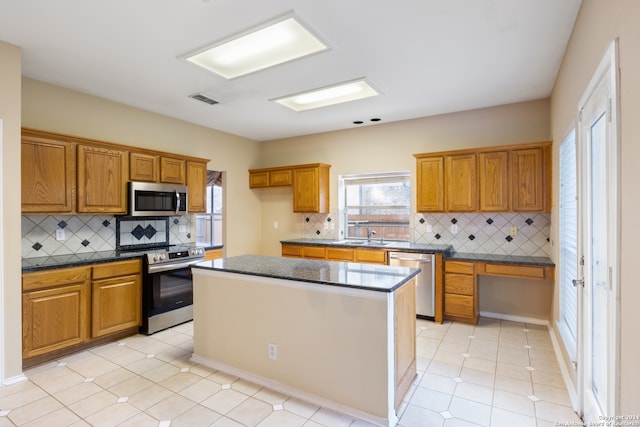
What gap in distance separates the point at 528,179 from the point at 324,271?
9.20 ft

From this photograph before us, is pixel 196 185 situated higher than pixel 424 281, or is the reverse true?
pixel 196 185

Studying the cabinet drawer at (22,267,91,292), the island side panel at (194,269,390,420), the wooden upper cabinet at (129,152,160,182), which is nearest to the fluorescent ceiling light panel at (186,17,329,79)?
the wooden upper cabinet at (129,152,160,182)

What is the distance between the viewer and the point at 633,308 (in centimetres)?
119

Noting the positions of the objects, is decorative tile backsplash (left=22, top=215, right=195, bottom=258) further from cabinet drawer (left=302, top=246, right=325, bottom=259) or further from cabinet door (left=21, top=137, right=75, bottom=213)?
cabinet drawer (left=302, top=246, right=325, bottom=259)

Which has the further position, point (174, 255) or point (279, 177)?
point (279, 177)


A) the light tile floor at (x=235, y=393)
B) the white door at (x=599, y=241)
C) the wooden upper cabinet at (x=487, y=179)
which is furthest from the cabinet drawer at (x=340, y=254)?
the white door at (x=599, y=241)

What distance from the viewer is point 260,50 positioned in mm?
2854

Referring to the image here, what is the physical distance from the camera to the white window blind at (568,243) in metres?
2.54

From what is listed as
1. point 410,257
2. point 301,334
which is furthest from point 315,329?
point 410,257

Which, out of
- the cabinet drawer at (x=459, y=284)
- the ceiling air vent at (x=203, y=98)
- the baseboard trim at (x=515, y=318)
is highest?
the ceiling air vent at (x=203, y=98)

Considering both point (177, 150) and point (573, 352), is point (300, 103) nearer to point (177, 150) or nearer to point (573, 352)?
point (177, 150)

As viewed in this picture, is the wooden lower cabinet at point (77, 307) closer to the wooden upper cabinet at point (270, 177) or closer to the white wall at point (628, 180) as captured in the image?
the wooden upper cabinet at point (270, 177)

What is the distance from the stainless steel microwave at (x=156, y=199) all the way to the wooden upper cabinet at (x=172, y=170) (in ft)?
0.36

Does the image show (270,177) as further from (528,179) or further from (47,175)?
(528,179)
